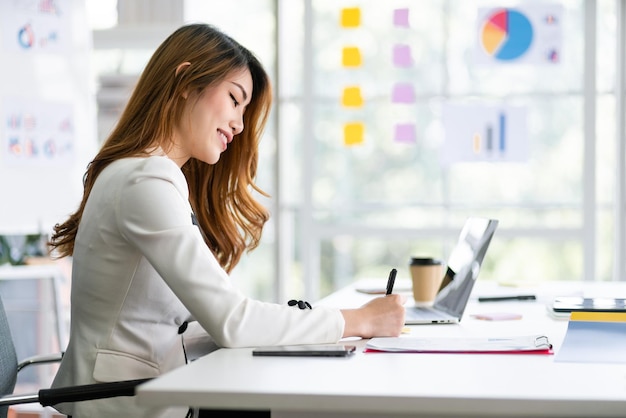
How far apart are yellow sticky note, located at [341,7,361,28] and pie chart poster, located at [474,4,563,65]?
0.62m

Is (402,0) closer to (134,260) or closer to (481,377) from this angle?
(134,260)

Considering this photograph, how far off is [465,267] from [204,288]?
0.75 m

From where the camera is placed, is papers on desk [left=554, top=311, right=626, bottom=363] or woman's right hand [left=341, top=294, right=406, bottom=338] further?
woman's right hand [left=341, top=294, right=406, bottom=338]

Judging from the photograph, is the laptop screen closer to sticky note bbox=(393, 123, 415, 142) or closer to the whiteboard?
the whiteboard

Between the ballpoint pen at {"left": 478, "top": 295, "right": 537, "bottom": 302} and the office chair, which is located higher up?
the ballpoint pen at {"left": 478, "top": 295, "right": 537, "bottom": 302}

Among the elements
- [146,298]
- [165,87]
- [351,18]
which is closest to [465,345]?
[146,298]

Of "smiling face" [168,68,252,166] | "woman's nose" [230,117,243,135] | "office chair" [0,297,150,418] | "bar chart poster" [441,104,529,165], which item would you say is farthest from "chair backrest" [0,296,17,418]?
"bar chart poster" [441,104,529,165]

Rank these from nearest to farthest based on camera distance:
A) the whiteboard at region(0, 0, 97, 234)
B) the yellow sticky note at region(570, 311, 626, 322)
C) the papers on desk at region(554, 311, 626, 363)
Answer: the papers on desk at region(554, 311, 626, 363) < the yellow sticky note at region(570, 311, 626, 322) < the whiteboard at region(0, 0, 97, 234)

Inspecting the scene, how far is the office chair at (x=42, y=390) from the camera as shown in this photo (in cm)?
145

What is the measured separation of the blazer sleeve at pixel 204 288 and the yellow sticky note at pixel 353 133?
3175mm

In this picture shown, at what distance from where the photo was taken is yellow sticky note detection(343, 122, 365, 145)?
15.5 feet

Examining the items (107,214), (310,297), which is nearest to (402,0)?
(310,297)

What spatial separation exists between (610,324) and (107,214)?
94 centimetres

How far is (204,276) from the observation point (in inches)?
59.6
